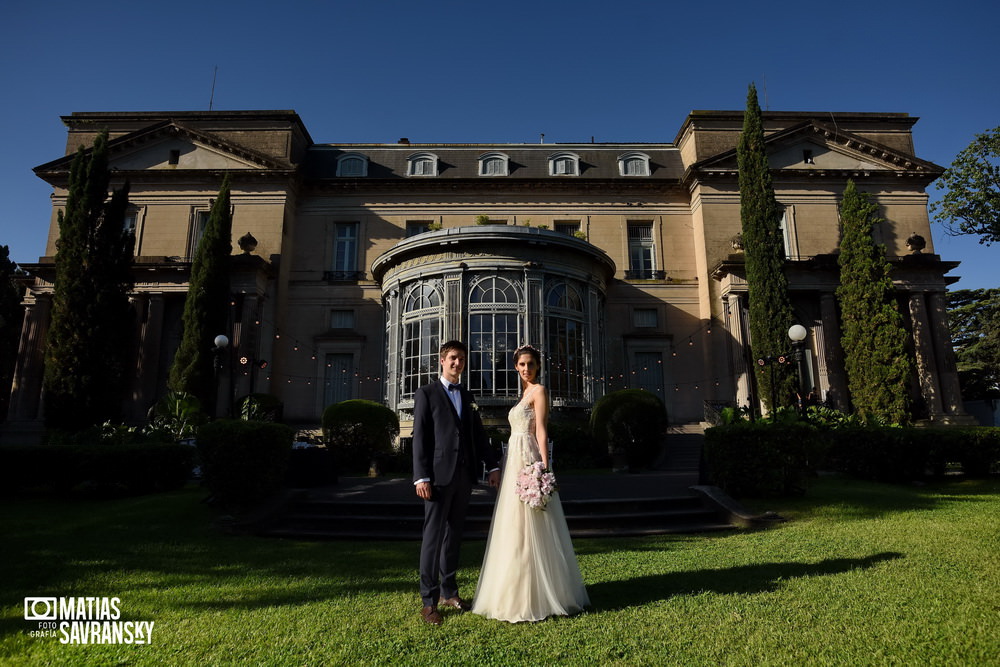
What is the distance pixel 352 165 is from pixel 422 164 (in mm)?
3126

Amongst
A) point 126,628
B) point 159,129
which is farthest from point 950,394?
point 159,129

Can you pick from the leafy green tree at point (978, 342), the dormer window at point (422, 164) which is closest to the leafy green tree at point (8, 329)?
the dormer window at point (422, 164)

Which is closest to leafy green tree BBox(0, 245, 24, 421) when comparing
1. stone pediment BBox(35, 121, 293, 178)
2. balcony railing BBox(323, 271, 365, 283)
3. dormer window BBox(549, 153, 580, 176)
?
stone pediment BBox(35, 121, 293, 178)

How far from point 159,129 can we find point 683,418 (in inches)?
967

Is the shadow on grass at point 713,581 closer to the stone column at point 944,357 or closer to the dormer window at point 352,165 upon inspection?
the stone column at point 944,357

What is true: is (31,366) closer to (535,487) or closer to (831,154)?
(535,487)

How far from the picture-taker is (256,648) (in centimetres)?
361

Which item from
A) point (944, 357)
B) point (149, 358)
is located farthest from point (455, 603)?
point (944, 357)

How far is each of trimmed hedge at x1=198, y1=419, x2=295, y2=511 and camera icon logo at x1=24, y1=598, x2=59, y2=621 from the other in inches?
147

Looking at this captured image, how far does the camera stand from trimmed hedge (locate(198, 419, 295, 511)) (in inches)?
335

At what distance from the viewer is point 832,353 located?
2155 cm

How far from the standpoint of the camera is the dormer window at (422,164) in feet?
83.4

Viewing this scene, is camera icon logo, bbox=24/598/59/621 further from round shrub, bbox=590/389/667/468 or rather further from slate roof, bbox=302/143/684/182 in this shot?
slate roof, bbox=302/143/684/182

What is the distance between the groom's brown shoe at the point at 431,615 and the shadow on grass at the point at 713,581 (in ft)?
3.97
